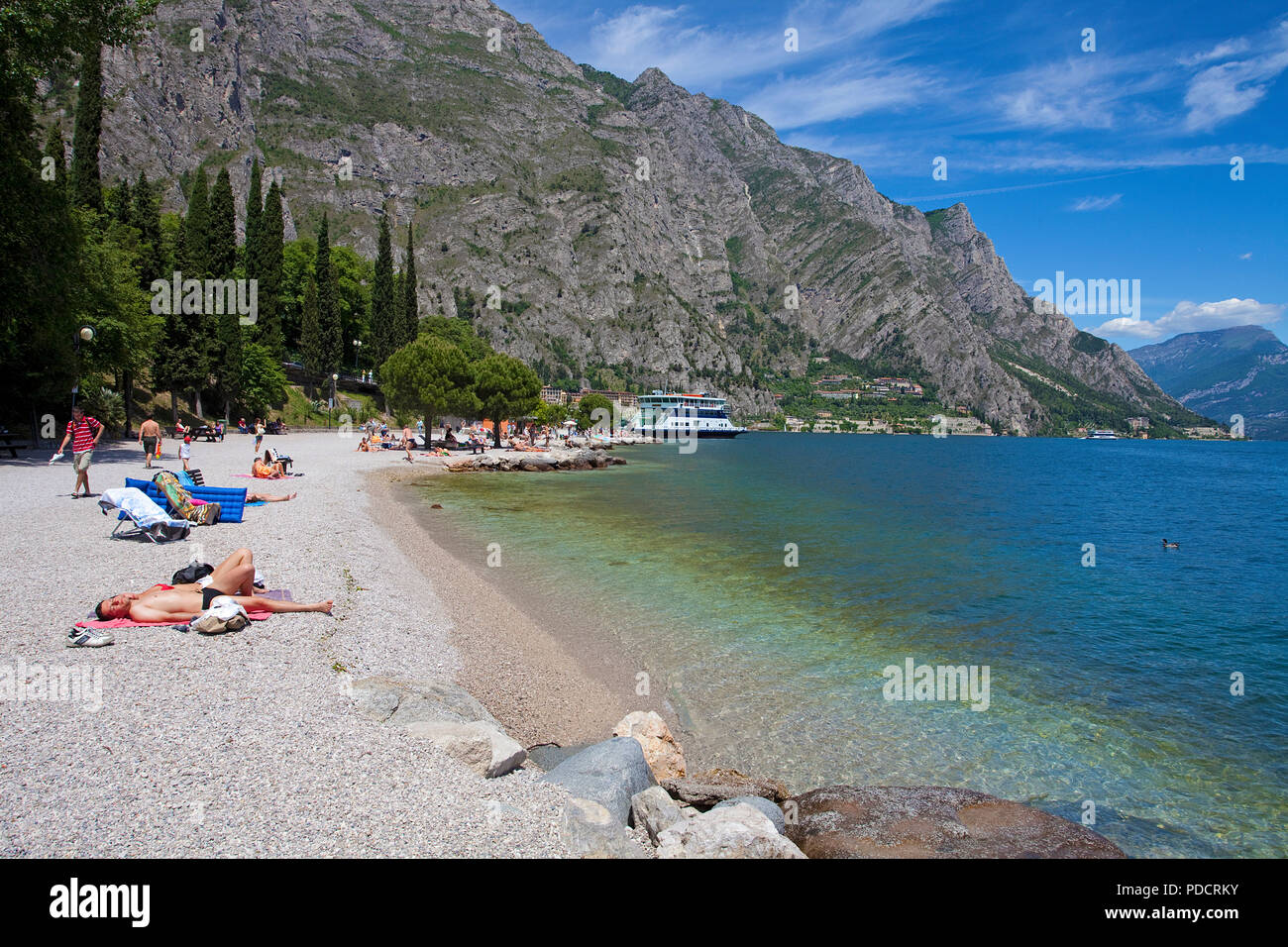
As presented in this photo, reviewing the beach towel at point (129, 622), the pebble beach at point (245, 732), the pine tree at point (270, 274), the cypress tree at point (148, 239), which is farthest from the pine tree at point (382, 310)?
the beach towel at point (129, 622)

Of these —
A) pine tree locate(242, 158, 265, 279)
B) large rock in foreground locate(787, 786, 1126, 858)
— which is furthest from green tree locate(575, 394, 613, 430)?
large rock in foreground locate(787, 786, 1126, 858)

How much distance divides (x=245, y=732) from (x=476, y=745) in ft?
6.71

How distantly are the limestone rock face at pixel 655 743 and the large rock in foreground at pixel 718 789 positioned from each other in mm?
255

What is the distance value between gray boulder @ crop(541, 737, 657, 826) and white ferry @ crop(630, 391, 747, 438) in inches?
5840

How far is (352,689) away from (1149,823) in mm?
9294

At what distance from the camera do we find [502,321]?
19612cm

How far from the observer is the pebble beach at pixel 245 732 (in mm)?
4379

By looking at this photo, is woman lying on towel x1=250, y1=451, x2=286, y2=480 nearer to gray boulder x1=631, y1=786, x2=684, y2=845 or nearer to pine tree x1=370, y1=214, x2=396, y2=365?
gray boulder x1=631, y1=786, x2=684, y2=845

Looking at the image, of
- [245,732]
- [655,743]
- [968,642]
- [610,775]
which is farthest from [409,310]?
[610,775]

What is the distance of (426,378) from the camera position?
52375mm

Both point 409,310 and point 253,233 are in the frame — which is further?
point 409,310

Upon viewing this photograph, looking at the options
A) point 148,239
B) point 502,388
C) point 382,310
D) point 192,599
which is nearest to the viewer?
point 192,599

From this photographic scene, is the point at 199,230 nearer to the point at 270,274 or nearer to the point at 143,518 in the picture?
the point at 270,274
